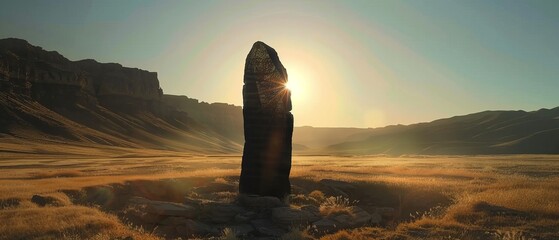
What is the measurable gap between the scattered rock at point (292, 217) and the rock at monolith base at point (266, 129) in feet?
11.8

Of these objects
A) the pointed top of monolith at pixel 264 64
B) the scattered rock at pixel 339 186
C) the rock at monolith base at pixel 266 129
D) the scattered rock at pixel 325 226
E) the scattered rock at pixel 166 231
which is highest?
the pointed top of monolith at pixel 264 64

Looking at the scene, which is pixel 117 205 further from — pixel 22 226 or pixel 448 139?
pixel 448 139

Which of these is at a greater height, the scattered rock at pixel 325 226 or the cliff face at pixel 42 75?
the cliff face at pixel 42 75

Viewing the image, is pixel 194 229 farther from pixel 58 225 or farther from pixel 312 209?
pixel 312 209

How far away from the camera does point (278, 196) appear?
67.9ft

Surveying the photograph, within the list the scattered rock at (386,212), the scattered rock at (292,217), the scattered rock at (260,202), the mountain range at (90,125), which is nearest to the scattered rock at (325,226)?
the scattered rock at (292,217)

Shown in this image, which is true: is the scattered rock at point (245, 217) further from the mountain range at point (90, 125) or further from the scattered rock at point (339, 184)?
the mountain range at point (90, 125)

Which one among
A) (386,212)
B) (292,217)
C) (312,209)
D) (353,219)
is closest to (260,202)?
(312,209)

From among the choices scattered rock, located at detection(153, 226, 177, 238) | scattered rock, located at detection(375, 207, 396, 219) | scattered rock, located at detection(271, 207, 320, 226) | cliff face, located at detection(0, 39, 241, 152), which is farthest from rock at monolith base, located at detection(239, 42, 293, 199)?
cliff face, located at detection(0, 39, 241, 152)

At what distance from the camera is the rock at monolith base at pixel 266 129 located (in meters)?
20.7

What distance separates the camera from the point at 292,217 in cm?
1648

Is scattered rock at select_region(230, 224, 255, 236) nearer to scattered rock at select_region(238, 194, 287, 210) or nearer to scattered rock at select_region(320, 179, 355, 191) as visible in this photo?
scattered rock at select_region(238, 194, 287, 210)

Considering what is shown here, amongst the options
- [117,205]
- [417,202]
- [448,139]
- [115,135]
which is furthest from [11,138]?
[448,139]

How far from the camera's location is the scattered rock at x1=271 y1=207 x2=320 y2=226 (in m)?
16.3
